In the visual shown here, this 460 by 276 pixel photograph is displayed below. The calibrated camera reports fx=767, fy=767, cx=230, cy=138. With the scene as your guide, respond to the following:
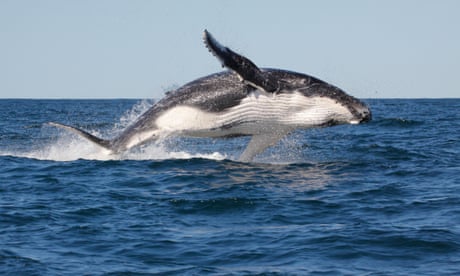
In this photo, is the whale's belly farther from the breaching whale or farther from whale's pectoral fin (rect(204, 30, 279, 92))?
whale's pectoral fin (rect(204, 30, 279, 92))

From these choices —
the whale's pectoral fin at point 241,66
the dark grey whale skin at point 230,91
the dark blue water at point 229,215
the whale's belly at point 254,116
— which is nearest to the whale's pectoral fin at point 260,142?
the dark blue water at point 229,215

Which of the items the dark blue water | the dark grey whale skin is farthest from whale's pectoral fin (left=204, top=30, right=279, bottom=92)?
the dark blue water

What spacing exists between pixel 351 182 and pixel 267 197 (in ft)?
8.65

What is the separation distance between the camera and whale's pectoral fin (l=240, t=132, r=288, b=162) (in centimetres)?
1762

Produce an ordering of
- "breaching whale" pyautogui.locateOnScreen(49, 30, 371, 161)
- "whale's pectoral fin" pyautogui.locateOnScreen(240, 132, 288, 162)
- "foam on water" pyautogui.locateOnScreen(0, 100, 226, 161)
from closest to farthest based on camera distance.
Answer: "breaching whale" pyautogui.locateOnScreen(49, 30, 371, 161) < "whale's pectoral fin" pyautogui.locateOnScreen(240, 132, 288, 162) < "foam on water" pyautogui.locateOnScreen(0, 100, 226, 161)

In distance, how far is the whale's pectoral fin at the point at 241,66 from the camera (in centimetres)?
1553

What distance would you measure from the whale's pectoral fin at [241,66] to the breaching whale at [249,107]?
2 centimetres

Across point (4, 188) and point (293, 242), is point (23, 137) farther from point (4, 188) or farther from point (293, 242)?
point (293, 242)

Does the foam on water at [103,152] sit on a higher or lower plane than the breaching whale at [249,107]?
lower

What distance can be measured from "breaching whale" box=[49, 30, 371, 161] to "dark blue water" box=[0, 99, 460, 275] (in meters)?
1.01

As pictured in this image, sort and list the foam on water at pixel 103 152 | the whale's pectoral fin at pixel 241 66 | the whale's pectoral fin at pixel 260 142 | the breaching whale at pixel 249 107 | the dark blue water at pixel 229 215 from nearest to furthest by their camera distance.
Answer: the dark blue water at pixel 229 215
the whale's pectoral fin at pixel 241 66
the breaching whale at pixel 249 107
the whale's pectoral fin at pixel 260 142
the foam on water at pixel 103 152

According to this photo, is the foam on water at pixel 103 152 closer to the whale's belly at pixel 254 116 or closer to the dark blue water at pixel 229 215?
the dark blue water at pixel 229 215

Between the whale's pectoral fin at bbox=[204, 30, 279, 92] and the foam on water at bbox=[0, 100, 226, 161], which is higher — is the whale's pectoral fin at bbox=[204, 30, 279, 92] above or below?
above

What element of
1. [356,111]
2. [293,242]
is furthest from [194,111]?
[293,242]
